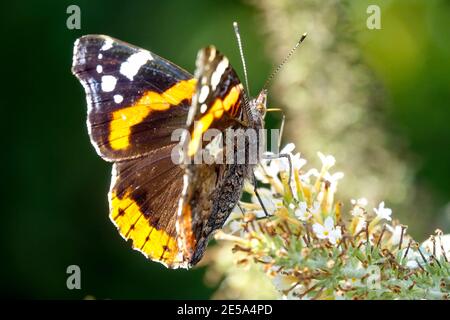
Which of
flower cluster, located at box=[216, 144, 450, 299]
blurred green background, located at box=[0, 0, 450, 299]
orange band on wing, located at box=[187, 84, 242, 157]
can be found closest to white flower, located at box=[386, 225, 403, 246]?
flower cluster, located at box=[216, 144, 450, 299]

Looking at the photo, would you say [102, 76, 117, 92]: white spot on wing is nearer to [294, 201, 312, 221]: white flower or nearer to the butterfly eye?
the butterfly eye

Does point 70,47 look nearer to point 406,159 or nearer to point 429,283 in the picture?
point 406,159

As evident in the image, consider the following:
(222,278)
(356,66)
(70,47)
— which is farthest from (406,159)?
(70,47)

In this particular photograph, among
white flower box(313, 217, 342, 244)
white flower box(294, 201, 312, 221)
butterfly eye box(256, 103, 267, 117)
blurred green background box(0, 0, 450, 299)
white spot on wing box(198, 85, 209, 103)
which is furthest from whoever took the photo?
blurred green background box(0, 0, 450, 299)

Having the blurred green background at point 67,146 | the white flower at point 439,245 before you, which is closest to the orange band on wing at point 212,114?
the white flower at point 439,245

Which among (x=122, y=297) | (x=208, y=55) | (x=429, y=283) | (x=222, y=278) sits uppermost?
(x=208, y=55)

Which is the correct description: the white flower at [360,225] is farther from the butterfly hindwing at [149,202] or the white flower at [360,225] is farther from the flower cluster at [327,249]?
the butterfly hindwing at [149,202]
